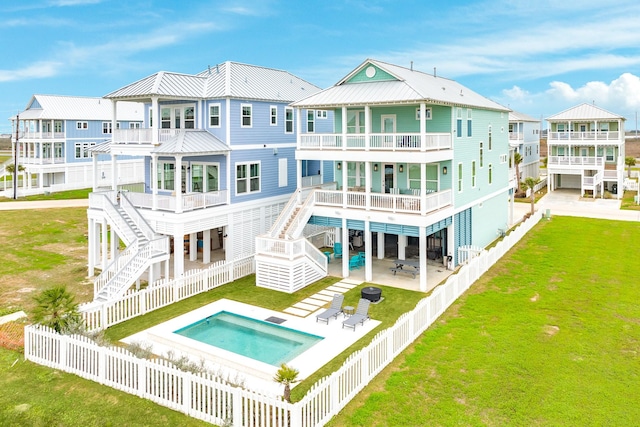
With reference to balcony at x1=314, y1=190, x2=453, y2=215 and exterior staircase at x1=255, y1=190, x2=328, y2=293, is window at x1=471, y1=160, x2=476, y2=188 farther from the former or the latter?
exterior staircase at x1=255, y1=190, x2=328, y2=293

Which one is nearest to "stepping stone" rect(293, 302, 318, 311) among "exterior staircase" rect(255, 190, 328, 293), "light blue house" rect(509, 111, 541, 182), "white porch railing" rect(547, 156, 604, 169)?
"exterior staircase" rect(255, 190, 328, 293)

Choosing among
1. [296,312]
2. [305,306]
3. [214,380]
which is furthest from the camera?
[305,306]

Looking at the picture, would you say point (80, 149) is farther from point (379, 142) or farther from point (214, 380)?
point (214, 380)

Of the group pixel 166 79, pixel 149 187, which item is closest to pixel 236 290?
pixel 149 187

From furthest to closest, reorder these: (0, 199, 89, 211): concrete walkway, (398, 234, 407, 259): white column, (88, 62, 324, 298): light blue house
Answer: (0, 199, 89, 211): concrete walkway → (398, 234, 407, 259): white column → (88, 62, 324, 298): light blue house

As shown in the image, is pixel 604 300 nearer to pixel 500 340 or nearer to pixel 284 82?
pixel 500 340

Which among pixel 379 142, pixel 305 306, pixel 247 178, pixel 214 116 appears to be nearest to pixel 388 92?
pixel 379 142

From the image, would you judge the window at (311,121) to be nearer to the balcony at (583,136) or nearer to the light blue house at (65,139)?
the light blue house at (65,139)
